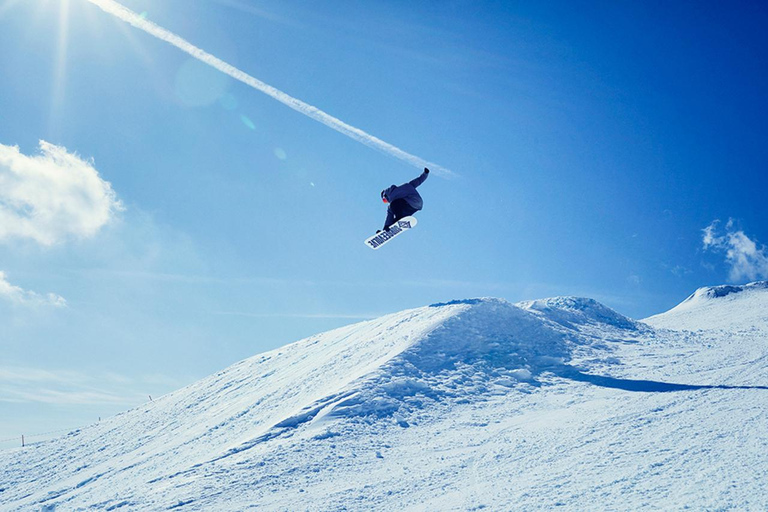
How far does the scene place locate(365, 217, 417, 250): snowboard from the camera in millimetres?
15048

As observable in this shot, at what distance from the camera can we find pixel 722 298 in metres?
43.8

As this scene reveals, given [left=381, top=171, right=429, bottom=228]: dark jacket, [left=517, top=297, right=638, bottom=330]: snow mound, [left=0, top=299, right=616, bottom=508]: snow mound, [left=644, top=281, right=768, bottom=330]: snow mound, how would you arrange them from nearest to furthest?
[left=0, top=299, right=616, bottom=508]: snow mound, [left=381, top=171, right=429, bottom=228]: dark jacket, [left=517, top=297, right=638, bottom=330]: snow mound, [left=644, top=281, right=768, bottom=330]: snow mound

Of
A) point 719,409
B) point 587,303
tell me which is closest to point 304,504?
point 719,409

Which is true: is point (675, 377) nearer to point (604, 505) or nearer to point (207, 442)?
point (604, 505)

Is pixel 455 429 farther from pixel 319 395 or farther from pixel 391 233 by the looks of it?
pixel 391 233

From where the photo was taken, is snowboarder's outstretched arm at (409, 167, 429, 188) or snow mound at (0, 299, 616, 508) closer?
snow mound at (0, 299, 616, 508)

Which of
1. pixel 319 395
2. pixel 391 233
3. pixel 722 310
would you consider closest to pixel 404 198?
pixel 391 233

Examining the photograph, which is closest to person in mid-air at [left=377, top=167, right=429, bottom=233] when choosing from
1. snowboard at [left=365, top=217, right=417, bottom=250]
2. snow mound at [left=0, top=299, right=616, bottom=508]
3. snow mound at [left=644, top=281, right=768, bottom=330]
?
snowboard at [left=365, top=217, right=417, bottom=250]

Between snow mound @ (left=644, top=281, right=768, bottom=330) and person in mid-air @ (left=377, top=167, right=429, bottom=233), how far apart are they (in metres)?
20.2

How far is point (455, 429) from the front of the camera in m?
11.3

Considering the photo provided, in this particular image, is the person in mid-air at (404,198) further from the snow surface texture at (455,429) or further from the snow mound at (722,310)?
the snow mound at (722,310)

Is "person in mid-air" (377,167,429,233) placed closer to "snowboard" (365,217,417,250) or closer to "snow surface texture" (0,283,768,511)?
"snowboard" (365,217,417,250)

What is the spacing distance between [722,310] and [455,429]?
34734 millimetres

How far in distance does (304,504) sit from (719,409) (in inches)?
337
